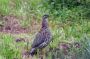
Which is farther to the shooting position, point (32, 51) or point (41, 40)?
point (41, 40)

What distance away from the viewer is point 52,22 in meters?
10.1

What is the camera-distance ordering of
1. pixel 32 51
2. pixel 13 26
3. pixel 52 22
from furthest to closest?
pixel 52 22 < pixel 13 26 < pixel 32 51

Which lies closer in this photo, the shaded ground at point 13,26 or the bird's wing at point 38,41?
the bird's wing at point 38,41

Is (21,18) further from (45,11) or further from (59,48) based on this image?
(59,48)

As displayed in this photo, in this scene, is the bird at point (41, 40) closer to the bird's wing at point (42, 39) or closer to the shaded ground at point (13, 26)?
the bird's wing at point (42, 39)

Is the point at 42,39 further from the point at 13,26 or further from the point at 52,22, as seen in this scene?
the point at 52,22

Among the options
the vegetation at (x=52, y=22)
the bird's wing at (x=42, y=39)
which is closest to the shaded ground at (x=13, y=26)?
the vegetation at (x=52, y=22)

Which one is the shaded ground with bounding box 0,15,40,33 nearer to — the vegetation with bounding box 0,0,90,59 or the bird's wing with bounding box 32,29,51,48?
the vegetation with bounding box 0,0,90,59

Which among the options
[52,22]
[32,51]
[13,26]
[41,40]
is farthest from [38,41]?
[52,22]

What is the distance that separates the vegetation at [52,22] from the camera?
833cm

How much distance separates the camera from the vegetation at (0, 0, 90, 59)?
8330 millimetres

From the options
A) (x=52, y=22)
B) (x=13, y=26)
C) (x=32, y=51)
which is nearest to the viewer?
(x=32, y=51)

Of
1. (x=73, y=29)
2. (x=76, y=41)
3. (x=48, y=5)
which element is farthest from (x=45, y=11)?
(x=76, y=41)

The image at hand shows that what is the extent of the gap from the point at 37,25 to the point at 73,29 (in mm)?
991
